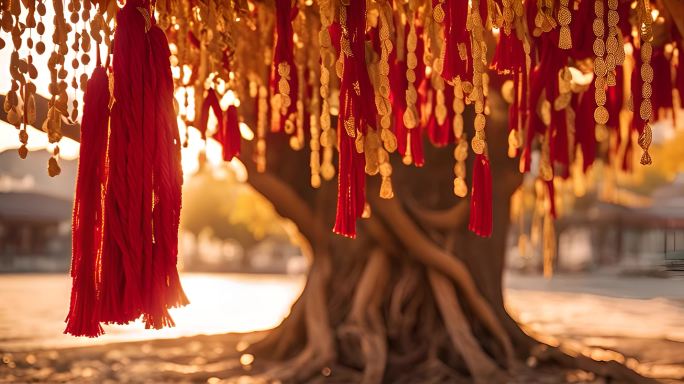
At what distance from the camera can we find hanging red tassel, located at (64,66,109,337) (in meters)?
1.73

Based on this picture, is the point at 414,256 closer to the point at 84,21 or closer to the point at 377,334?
the point at 377,334

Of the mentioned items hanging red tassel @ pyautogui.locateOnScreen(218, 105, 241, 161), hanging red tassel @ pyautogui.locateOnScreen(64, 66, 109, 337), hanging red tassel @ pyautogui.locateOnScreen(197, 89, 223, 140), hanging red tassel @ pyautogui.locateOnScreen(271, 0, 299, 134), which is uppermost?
hanging red tassel @ pyautogui.locateOnScreen(271, 0, 299, 134)

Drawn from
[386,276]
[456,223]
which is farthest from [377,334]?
[456,223]

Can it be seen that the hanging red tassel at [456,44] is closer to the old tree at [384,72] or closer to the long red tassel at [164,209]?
the old tree at [384,72]

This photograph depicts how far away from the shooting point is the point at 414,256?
501 cm

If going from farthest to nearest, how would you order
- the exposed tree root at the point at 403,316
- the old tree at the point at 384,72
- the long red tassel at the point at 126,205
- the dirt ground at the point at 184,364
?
1. the dirt ground at the point at 184,364
2. the exposed tree root at the point at 403,316
3. the old tree at the point at 384,72
4. the long red tassel at the point at 126,205

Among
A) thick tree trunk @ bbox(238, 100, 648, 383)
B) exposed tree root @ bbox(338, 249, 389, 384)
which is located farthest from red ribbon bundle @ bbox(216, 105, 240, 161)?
exposed tree root @ bbox(338, 249, 389, 384)

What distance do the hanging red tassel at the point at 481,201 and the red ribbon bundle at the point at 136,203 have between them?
65cm

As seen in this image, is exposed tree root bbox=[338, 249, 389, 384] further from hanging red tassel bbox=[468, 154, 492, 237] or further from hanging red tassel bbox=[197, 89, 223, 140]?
hanging red tassel bbox=[468, 154, 492, 237]

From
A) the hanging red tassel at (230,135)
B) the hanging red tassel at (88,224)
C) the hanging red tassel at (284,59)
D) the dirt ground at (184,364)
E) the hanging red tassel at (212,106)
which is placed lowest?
the dirt ground at (184,364)

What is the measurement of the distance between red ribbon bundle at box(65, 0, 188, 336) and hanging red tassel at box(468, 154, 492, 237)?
651 mm

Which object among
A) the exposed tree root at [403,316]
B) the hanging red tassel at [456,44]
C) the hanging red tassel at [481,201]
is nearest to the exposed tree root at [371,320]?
the exposed tree root at [403,316]

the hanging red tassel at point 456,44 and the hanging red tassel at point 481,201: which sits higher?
the hanging red tassel at point 456,44

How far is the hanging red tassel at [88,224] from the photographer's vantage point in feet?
5.69
